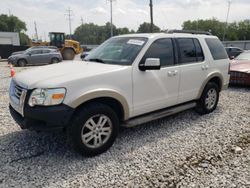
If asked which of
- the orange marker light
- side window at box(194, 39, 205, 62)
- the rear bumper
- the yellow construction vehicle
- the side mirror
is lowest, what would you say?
the rear bumper

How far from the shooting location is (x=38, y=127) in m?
2.70

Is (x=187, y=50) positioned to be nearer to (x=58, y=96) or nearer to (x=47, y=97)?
(x=58, y=96)

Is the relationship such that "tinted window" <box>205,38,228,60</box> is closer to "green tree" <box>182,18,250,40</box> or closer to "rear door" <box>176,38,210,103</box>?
"rear door" <box>176,38,210,103</box>

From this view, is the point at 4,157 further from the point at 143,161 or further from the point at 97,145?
the point at 143,161

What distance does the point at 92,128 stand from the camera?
9.86 feet

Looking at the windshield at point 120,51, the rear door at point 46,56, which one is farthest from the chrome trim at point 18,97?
the rear door at point 46,56

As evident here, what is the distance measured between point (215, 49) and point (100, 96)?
3245mm

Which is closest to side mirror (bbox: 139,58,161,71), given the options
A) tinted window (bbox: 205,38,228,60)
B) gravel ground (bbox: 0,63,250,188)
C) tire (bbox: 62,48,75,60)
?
gravel ground (bbox: 0,63,250,188)

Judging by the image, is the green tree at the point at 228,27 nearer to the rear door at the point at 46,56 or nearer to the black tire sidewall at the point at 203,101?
the rear door at the point at 46,56

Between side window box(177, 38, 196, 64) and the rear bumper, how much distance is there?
2454mm

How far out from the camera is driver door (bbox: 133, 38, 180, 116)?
340 cm

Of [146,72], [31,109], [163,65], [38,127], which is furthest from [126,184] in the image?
[163,65]

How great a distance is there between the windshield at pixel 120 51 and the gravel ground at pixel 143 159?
4.52ft

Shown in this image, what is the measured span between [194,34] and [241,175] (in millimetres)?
2987
